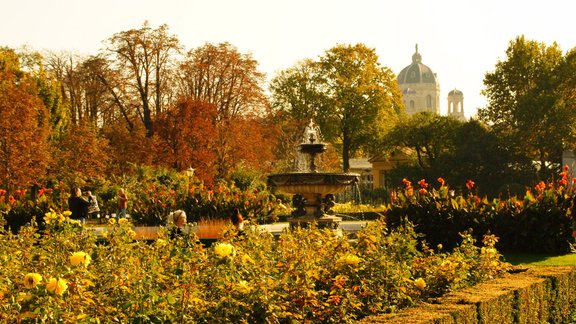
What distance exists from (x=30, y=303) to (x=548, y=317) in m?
5.55

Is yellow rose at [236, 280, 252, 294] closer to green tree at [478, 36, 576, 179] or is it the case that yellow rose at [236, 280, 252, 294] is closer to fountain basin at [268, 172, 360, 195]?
fountain basin at [268, 172, 360, 195]

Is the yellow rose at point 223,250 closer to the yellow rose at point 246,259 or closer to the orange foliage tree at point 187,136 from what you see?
the yellow rose at point 246,259

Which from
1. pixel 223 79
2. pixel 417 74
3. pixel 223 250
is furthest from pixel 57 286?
pixel 417 74

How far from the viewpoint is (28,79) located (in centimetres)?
4238

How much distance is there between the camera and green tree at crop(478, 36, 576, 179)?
46750 mm

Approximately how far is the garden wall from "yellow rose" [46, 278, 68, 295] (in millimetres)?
2299

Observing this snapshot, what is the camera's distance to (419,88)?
183 m

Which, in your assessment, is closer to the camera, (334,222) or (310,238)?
(310,238)

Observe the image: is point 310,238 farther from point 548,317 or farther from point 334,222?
point 334,222

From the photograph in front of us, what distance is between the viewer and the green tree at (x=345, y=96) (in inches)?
2156

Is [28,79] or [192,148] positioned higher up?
[28,79]

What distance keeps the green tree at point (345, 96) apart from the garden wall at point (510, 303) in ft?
148

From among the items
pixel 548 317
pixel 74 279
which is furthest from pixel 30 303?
pixel 548 317

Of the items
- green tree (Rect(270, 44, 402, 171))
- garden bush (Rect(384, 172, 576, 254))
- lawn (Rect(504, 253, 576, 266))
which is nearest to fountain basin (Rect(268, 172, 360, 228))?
garden bush (Rect(384, 172, 576, 254))
